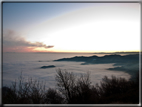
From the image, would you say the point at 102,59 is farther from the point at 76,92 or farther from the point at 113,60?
the point at 76,92

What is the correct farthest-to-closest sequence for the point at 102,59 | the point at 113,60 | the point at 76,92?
the point at 102,59 → the point at 113,60 → the point at 76,92

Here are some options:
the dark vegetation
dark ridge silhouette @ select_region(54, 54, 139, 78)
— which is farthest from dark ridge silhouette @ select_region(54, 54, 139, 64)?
the dark vegetation

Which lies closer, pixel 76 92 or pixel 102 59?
pixel 76 92

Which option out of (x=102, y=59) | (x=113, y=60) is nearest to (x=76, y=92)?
(x=102, y=59)

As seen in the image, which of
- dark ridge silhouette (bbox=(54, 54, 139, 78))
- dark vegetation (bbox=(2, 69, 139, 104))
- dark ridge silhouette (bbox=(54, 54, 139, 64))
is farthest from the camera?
dark ridge silhouette (bbox=(54, 54, 139, 64))

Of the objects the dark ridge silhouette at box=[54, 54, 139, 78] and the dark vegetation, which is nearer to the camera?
the dark vegetation

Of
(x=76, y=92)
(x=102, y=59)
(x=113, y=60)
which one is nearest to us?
(x=76, y=92)

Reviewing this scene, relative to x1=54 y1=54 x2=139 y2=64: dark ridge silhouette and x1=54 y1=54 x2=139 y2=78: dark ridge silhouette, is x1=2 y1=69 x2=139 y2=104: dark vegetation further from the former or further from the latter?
x1=54 y1=54 x2=139 y2=64: dark ridge silhouette

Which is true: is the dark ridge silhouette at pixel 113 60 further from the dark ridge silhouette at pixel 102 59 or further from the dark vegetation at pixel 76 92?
the dark vegetation at pixel 76 92

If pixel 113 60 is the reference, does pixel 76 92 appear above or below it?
below
